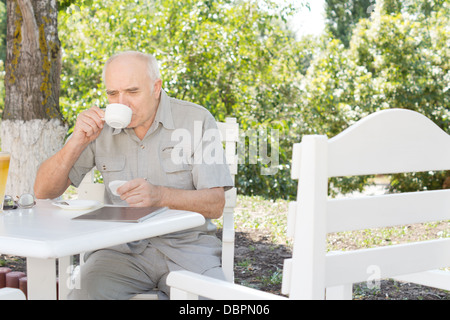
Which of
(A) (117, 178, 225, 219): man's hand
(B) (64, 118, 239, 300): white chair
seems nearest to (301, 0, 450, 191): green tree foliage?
(B) (64, 118, 239, 300): white chair

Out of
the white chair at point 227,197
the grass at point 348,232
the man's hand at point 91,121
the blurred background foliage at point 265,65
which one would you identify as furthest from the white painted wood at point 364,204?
the blurred background foliage at point 265,65

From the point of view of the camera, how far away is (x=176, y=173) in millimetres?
2547

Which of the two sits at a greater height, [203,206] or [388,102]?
[388,102]

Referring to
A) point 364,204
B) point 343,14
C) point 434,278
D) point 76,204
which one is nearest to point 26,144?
point 76,204

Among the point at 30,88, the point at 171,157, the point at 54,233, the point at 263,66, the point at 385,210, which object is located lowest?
the point at 54,233

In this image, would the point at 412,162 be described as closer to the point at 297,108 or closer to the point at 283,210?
the point at 283,210

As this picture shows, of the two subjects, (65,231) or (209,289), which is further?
(65,231)

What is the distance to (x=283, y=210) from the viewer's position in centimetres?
588

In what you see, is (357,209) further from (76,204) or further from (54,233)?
(76,204)

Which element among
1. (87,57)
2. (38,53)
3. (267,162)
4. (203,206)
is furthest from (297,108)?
(203,206)

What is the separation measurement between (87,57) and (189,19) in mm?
1666

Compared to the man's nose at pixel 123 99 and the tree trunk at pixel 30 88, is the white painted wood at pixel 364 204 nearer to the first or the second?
the man's nose at pixel 123 99

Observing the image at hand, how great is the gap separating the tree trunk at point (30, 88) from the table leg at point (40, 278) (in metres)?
1.91

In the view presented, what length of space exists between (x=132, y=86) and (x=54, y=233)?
0.99 m
